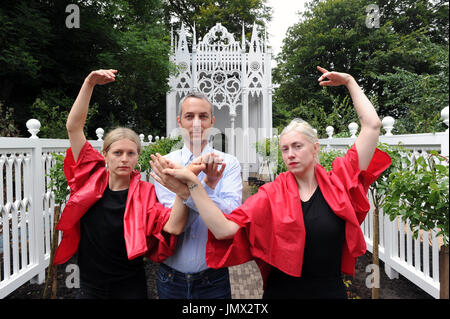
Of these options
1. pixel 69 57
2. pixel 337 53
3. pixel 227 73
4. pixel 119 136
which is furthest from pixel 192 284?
pixel 227 73

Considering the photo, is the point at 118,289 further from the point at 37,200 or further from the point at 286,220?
the point at 37,200

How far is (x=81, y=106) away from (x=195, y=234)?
91 centimetres

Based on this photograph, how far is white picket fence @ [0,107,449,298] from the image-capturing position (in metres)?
2.68

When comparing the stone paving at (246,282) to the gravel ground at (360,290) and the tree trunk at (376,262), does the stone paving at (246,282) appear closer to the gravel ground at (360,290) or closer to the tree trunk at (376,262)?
the gravel ground at (360,290)

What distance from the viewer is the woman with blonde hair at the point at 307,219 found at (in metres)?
1.24

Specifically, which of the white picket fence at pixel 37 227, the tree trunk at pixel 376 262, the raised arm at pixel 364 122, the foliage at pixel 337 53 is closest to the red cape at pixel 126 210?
the raised arm at pixel 364 122

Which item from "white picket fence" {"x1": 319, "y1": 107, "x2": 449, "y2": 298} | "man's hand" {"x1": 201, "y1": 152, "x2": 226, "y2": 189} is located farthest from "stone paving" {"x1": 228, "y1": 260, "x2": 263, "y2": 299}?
"man's hand" {"x1": 201, "y1": 152, "x2": 226, "y2": 189}

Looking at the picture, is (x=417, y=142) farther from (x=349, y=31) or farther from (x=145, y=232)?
(x=349, y=31)

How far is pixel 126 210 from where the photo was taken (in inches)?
55.1

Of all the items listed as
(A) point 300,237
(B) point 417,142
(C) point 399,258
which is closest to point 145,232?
(A) point 300,237

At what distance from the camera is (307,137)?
130 centimetres

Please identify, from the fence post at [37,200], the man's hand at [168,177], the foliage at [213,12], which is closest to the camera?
the man's hand at [168,177]

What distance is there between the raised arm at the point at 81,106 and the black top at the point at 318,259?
1199 mm
